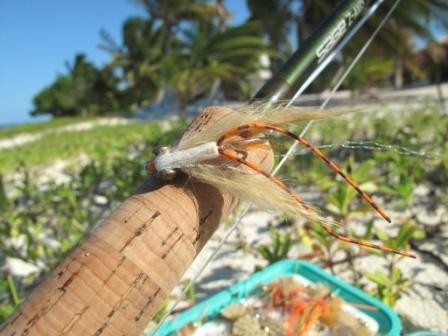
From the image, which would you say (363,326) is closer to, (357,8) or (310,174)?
(357,8)

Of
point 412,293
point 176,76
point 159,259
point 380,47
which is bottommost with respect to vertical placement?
point 159,259

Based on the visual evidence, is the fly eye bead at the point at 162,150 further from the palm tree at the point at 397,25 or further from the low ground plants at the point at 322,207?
the palm tree at the point at 397,25

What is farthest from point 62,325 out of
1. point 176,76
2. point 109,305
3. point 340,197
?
point 176,76

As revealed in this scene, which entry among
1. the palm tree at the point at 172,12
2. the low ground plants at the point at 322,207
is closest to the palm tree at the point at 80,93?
the palm tree at the point at 172,12

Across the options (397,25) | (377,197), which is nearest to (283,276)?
(377,197)

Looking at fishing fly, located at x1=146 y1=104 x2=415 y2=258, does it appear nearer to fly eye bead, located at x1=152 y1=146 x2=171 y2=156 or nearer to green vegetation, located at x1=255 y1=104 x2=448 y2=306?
fly eye bead, located at x1=152 y1=146 x2=171 y2=156

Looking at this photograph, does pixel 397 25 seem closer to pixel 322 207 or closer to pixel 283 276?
pixel 322 207

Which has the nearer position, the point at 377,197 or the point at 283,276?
the point at 283,276
